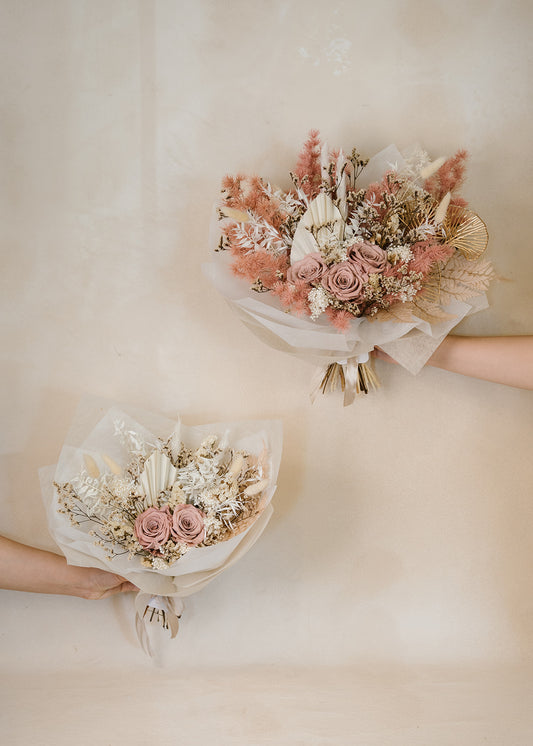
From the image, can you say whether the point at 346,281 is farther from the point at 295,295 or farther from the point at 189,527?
the point at 189,527

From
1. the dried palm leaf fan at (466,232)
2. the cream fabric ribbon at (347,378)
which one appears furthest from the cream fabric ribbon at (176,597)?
the dried palm leaf fan at (466,232)

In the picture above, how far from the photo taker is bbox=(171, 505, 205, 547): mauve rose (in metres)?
1.65

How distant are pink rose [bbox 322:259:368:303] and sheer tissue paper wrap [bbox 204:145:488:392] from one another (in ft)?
0.34

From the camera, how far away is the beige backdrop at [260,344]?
196 cm

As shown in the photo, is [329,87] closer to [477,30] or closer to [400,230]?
[477,30]

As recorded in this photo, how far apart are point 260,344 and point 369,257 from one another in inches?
20.6

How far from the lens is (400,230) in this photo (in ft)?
5.65

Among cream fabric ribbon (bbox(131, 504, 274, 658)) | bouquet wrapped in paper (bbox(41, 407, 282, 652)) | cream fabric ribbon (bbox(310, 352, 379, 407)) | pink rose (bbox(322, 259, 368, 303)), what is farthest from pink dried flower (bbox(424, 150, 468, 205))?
cream fabric ribbon (bbox(131, 504, 274, 658))

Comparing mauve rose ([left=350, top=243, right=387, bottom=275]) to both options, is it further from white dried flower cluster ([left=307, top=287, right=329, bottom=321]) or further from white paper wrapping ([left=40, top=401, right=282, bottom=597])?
white paper wrapping ([left=40, top=401, right=282, bottom=597])

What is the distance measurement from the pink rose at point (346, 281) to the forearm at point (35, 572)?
3.62 ft

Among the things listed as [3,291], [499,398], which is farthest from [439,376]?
[3,291]

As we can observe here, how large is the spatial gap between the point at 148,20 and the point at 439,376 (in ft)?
4.85

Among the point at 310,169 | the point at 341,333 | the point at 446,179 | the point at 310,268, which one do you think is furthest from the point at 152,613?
the point at 446,179

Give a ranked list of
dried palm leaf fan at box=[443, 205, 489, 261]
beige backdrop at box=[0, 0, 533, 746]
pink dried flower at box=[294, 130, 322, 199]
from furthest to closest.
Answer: beige backdrop at box=[0, 0, 533, 746], pink dried flower at box=[294, 130, 322, 199], dried palm leaf fan at box=[443, 205, 489, 261]
